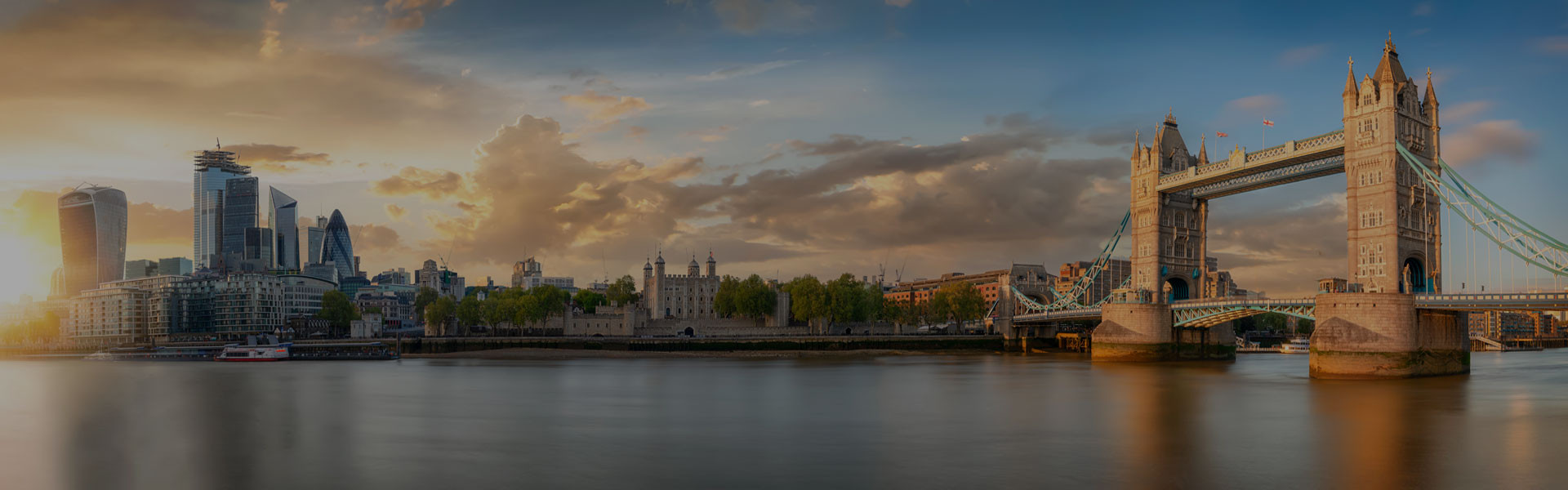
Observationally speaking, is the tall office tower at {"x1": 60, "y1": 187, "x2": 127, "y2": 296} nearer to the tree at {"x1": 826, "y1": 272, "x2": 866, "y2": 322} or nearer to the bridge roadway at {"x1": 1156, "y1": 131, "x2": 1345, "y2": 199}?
the tree at {"x1": 826, "y1": 272, "x2": 866, "y2": 322}

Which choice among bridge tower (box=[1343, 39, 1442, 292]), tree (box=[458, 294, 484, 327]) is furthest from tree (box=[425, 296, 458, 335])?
bridge tower (box=[1343, 39, 1442, 292])

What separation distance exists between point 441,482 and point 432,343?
220ft

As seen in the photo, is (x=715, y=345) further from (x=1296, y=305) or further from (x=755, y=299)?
(x=1296, y=305)

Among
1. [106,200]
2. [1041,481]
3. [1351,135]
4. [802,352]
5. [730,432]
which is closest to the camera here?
[1041,481]

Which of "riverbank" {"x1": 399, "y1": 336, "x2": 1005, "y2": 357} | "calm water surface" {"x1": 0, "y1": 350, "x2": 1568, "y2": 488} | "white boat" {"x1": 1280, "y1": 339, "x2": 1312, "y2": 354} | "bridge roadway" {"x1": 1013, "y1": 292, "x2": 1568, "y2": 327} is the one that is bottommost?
"white boat" {"x1": 1280, "y1": 339, "x2": 1312, "y2": 354}

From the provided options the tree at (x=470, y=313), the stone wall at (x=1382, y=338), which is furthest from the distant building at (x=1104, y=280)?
the stone wall at (x=1382, y=338)

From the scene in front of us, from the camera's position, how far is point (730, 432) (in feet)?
84.5

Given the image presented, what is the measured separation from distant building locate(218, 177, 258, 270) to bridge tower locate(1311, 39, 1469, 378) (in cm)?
19187

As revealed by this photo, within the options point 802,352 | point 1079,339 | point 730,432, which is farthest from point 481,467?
point 1079,339

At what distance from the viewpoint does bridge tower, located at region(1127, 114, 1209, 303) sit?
5881cm

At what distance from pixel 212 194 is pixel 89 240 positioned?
3550cm

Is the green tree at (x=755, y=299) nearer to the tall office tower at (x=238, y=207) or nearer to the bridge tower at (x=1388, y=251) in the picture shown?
the bridge tower at (x=1388, y=251)

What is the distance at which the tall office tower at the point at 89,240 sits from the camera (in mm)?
158750

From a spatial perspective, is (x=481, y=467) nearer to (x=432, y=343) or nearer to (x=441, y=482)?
(x=441, y=482)
